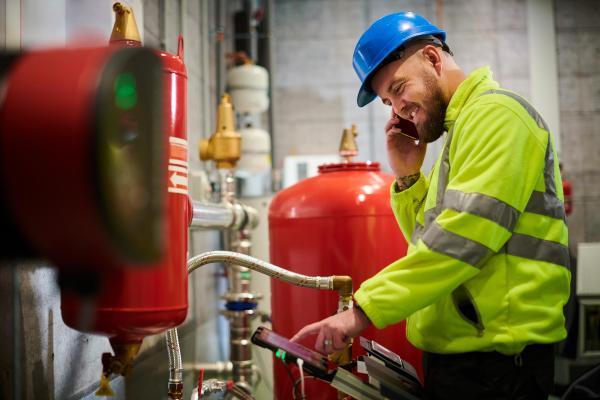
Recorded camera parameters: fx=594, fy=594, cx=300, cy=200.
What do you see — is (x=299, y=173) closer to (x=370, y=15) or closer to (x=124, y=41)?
(x=370, y=15)

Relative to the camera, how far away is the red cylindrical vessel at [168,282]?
0.82 meters

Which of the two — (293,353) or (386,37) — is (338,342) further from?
(386,37)

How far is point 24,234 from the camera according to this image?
1.59 feet

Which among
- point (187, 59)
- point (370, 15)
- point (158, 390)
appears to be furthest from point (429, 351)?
point (370, 15)

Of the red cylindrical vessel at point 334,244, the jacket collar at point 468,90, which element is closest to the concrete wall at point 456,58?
the red cylindrical vessel at point 334,244

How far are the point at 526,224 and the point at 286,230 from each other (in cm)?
91

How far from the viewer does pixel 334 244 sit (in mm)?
1803

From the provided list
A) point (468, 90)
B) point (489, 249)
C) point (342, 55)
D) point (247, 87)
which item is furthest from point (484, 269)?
point (342, 55)

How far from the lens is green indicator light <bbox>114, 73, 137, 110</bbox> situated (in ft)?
1.61

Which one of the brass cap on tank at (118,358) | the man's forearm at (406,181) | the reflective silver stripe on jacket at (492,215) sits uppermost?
the man's forearm at (406,181)

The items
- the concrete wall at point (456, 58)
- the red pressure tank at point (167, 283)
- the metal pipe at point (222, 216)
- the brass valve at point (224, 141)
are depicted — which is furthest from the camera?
the concrete wall at point (456, 58)

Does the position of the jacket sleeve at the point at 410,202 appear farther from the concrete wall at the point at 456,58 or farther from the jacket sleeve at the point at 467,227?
the concrete wall at the point at 456,58

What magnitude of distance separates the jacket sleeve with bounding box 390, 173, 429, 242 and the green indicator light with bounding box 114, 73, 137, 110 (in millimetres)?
1150

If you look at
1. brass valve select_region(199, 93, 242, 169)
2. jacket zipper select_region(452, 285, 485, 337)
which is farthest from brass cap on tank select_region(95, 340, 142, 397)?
brass valve select_region(199, 93, 242, 169)
